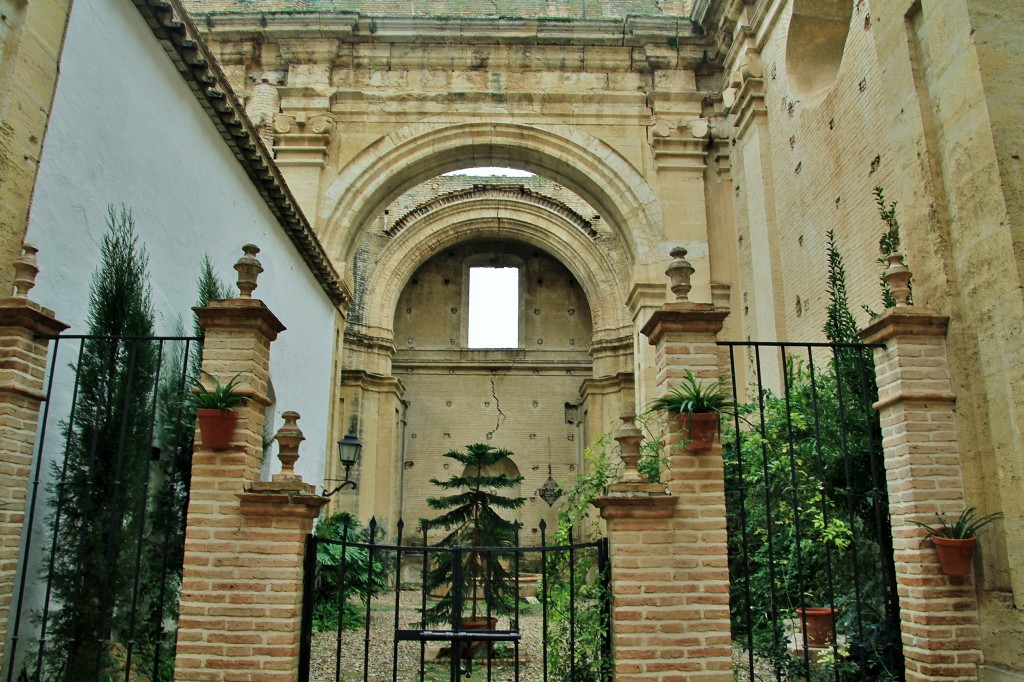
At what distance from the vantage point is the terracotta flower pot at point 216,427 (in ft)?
14.8

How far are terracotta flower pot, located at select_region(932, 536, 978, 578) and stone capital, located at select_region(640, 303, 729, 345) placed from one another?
5.54 feet

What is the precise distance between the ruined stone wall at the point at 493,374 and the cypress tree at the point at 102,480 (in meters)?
14.9

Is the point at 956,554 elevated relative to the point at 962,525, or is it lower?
lower

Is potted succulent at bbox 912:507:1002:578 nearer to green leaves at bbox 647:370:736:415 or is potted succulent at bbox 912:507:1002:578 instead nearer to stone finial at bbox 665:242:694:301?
green leaves at bbox 647:370:736:415

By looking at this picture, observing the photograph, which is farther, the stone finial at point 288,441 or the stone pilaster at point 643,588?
the stone finial at point 288,441

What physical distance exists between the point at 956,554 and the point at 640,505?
1730mm

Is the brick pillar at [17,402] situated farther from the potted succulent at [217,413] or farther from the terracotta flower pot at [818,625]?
the terracotta flower pot at [818,625]

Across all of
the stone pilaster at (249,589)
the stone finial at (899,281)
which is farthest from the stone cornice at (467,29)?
the stone pilaster at (249,589)

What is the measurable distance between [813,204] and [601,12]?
6.68m

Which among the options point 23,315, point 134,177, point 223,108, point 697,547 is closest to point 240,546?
point 23,315

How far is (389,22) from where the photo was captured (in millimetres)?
13836

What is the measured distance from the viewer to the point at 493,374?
21469 millimetres

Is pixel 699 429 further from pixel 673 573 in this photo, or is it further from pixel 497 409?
pixel 497 409

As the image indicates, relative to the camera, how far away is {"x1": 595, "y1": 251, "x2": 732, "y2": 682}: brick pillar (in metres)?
4.47
